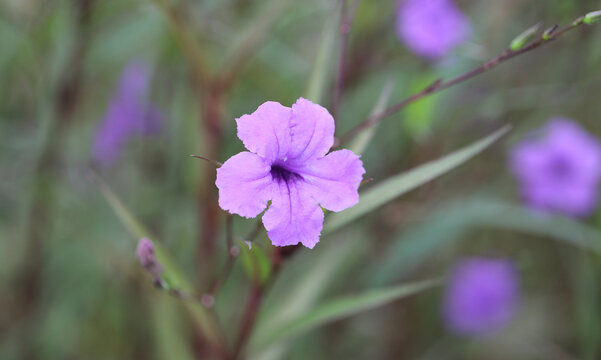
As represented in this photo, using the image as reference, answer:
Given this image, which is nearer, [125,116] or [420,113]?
[420,113]

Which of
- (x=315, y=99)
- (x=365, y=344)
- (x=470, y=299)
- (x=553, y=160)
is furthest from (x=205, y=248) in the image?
(x=553, y=160)

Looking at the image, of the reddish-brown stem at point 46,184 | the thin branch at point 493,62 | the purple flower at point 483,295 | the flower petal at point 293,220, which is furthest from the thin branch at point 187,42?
the purple flower at point 483,295

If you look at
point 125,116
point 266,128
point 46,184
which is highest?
point 125,116

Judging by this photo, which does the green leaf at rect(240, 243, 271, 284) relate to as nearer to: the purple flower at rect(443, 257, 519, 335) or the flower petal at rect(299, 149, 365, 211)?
the flower petal at rect(299, 149, 365, 211)

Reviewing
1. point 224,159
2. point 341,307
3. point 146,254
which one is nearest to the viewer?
point 146,254

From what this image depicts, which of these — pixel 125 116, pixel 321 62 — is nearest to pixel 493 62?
pixel 321 62

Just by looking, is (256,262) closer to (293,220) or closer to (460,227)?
(293,220)

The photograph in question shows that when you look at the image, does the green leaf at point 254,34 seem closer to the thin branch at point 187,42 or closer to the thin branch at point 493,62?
the thin branch at point 187,42

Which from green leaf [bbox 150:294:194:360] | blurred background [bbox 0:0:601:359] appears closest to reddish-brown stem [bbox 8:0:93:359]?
blurred background [bbox 0:0:601:359]
